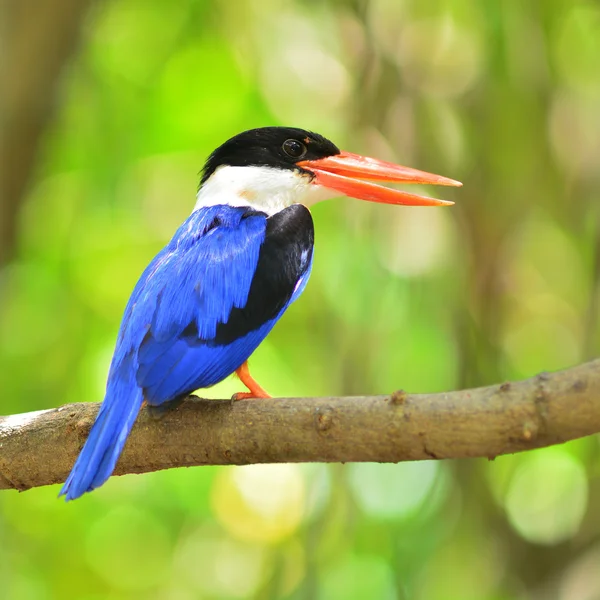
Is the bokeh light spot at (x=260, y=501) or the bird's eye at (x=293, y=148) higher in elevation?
the bird's eye at (x=293, y=148)

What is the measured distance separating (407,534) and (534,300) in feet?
5.57

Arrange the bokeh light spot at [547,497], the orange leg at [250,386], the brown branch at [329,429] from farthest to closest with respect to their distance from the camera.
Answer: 1. the bokeh light spot at [547,497]
2. the orange leg at [250,386]
3. the brown branch at [329,429]

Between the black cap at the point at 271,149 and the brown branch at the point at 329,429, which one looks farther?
the black cap at the point at 271,149

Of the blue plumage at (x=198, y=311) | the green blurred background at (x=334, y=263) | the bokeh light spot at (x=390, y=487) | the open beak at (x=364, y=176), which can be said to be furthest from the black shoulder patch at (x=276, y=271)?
the bokeh light spot at (x=390, y=487)

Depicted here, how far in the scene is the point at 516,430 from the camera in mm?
1883

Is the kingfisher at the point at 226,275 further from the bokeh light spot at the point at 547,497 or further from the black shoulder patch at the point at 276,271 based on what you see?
the bokeh light spot at the point at 547,497

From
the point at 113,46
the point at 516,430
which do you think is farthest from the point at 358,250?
the point at 113,46

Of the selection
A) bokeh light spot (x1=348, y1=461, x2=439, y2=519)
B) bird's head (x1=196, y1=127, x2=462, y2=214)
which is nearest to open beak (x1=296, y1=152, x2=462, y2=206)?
bird's head (x1=196, y1=127, x2=462, y2=214)

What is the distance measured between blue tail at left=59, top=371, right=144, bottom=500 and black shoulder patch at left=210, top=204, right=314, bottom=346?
1.04ft

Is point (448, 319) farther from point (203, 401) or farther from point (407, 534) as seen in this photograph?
point (203, 401)

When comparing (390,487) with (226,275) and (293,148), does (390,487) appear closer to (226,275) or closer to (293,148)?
(293,148)

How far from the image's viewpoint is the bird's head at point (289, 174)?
333cm

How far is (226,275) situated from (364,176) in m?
0.93

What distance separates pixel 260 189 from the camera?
3.34 metres
